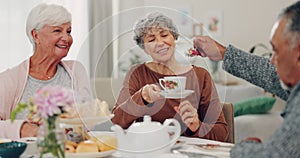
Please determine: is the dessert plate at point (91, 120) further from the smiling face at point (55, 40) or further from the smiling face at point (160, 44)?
the smiling face at point (55, 40)

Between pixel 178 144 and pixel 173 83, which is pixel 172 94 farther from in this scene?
pixel 178 144

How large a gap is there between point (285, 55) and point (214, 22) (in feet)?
12.9

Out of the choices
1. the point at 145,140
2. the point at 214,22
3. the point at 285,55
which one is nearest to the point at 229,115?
the point at 145,140

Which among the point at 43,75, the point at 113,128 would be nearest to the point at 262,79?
the point at 113,128

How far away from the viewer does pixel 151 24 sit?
168 centimetres

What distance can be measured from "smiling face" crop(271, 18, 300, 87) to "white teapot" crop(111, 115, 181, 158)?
41 centimetres

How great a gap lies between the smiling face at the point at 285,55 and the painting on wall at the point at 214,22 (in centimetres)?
Answer: 388

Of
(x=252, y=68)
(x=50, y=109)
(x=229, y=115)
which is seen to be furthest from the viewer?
(x=229, y=115)

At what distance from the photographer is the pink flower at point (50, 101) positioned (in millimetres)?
1146

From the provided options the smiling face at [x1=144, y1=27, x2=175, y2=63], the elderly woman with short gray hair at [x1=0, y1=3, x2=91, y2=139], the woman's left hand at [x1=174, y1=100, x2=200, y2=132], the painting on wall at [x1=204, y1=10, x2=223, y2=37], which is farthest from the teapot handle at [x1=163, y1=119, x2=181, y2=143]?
the painting on wall at [x1=204, y1=10, x2=223, y2=37]

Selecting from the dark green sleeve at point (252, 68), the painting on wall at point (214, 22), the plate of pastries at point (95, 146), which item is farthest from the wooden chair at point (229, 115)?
the painting on wall at point (214, 22)

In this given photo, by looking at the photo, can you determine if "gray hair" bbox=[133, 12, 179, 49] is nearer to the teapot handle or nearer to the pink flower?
the teapot handle

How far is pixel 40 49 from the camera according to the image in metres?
2.17

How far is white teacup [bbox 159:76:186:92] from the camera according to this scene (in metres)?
1.65
